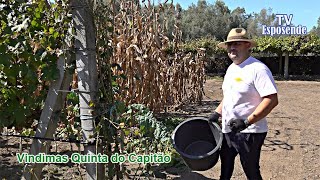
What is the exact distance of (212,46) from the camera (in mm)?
21938

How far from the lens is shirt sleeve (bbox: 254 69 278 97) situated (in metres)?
2.71

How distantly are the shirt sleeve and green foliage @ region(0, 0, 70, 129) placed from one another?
4.47 ft

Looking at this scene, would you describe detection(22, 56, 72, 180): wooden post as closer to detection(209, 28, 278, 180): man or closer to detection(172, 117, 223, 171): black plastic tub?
detection(172, 117, 223, 171): black plastic tub

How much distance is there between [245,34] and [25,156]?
5.87 feet

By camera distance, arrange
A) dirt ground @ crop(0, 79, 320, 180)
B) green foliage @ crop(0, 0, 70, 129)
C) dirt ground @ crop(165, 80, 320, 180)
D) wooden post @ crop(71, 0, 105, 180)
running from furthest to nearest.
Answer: dirt ground @ crop(165, 80, 320, 180)
dirt ground @ crop(0, 79, 320, 180)
green foliage @ crop(0, 0, 70, 129)
wooden post @ crop(71, 0, 105, 180)

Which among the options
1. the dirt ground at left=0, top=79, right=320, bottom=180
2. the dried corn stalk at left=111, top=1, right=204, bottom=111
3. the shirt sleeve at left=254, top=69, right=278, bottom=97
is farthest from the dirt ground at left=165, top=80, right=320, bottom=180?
the dried corn stalk at left=111, top=1, right=204, bottom=111

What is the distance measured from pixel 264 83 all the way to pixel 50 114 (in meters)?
1.45

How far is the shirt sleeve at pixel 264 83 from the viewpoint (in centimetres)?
271

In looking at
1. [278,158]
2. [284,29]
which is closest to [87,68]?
[278,158]

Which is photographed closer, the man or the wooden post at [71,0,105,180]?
the wooden post at [71,0,105,180]

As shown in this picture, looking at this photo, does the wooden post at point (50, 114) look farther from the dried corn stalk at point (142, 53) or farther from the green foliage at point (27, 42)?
the dried corn stalk at point (142, 53)

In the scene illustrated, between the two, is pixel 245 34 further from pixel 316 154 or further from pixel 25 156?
pixel 316 154

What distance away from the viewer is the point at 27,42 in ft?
7.77

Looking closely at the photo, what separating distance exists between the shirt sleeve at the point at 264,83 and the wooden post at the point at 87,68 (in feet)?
3.87
